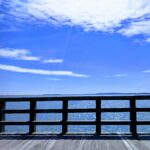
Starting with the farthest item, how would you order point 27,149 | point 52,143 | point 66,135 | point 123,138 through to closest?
1. point 66,135
2. point 123,138
3. point 52,143
4. point 27,149

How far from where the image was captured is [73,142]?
25.7 feet

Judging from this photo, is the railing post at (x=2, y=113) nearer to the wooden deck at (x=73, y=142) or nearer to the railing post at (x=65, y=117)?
the wooden deck at (x=73, y=142)

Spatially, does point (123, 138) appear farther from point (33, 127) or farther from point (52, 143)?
point (33, 127)

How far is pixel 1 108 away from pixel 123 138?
12.5 ft

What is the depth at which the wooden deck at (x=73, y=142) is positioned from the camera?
282 inches

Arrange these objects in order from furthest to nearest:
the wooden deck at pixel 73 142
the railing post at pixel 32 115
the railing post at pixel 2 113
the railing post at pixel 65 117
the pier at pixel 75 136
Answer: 1. the railing post at pixel 2 113
2. the railing post at pixel 32 115
3. the railing post at pixel 65 117
4. the pier at pixel 75 136
5. the wooden deck at pixel 73 142

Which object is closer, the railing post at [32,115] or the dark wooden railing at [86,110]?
the dark wooden railing at [86,110]

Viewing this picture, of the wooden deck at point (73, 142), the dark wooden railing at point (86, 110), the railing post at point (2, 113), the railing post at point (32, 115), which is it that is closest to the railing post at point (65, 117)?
the dark wooden railing at point (86, 110)

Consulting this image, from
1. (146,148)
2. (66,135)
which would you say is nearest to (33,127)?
(66,135)

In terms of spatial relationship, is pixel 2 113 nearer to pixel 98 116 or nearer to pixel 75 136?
pixel 75 136

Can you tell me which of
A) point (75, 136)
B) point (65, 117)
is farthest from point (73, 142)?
point (65, 117)

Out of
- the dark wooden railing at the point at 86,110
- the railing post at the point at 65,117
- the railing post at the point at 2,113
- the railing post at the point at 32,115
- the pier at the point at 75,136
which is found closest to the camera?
the pier at the point at 75,136

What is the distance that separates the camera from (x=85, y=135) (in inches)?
348

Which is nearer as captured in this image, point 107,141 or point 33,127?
point 107,141
